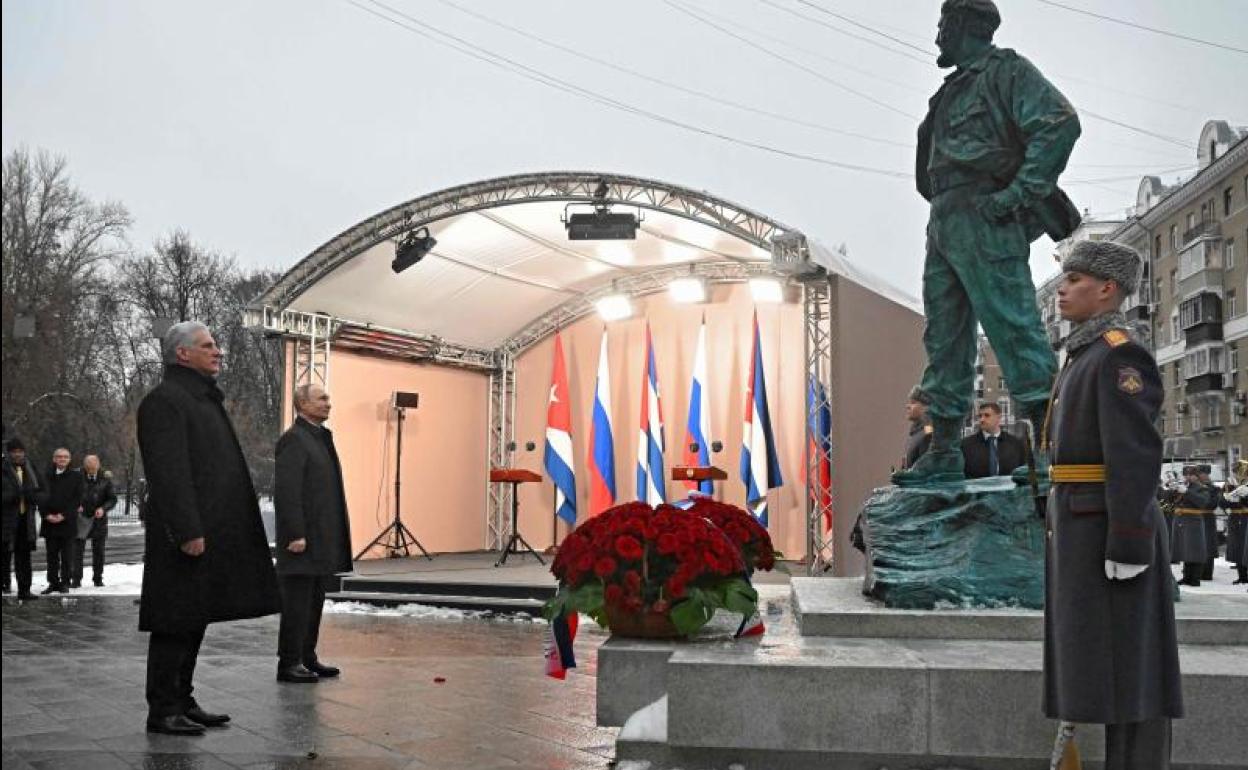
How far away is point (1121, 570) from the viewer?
8.07ft

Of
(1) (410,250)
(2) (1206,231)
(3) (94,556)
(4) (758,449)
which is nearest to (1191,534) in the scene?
(4) (758,449)

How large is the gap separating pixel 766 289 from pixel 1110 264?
10.2 metres

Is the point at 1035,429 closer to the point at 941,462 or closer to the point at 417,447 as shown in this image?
the point at 941,462

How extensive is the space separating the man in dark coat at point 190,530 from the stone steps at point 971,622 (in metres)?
2.23

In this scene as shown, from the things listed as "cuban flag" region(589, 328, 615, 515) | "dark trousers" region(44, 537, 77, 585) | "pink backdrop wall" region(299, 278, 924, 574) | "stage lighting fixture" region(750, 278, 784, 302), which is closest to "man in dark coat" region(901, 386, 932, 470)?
"pink backdrop wall" region(299, 278, 924, 574)

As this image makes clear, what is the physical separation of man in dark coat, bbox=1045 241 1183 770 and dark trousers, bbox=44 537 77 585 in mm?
9402

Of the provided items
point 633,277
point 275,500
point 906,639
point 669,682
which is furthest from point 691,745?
point 633,277

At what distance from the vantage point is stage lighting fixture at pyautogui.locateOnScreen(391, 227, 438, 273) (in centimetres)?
1173

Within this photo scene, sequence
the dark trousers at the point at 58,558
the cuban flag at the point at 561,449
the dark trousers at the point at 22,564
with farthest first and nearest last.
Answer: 1. the cuban flag at the point at 561,449
2. the dark trousers at the point at 58,558
3. the dark trousers at the point at 22,564

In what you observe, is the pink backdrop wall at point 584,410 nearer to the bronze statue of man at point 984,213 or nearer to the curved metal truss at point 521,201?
the curved metal truss at point 521,201

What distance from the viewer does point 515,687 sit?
17.0 ft

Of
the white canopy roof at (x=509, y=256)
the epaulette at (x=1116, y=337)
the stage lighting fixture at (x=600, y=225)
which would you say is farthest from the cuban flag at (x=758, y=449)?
the epaulette at (x=1116, y=337)

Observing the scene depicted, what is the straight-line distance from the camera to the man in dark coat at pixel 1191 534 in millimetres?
11000

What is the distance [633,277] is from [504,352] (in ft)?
7.96
